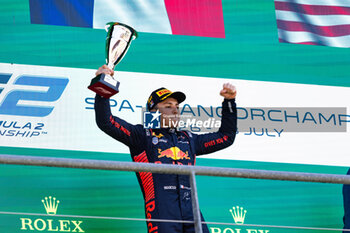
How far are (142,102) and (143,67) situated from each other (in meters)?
0.18

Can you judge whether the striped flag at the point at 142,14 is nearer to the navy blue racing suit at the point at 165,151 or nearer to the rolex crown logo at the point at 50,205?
the navy blue racing suit at the point at 165,151

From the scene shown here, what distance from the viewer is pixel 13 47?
321 cm

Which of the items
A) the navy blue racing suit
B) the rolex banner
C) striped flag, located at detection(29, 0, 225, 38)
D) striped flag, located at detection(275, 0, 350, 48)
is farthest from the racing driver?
striped flag, located at detection(275, 0, 350, 48)

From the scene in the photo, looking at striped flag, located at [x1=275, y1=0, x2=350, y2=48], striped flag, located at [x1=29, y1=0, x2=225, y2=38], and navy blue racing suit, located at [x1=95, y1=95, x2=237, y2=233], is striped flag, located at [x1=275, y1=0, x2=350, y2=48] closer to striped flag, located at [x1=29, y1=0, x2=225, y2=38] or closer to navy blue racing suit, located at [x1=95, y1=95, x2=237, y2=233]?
striped flag, located at [x1=29, y1=0, x2=225, y2=38]

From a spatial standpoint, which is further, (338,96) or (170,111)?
(338,96)

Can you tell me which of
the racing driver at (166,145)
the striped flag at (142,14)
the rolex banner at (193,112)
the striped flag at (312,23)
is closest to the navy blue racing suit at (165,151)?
the racing driver at (166,145)

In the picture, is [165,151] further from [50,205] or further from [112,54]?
[50,205]

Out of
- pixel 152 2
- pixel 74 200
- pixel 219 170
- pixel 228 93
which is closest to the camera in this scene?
pixel 219 170

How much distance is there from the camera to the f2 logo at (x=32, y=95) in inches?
125

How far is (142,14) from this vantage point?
3.32 meters

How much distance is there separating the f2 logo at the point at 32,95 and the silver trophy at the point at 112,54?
25.7 inches

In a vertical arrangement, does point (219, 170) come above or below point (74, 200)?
below

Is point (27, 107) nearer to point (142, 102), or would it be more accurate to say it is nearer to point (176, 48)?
point (142, 102)

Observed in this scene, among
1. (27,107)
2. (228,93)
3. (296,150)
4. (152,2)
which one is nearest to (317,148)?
(296,150)
